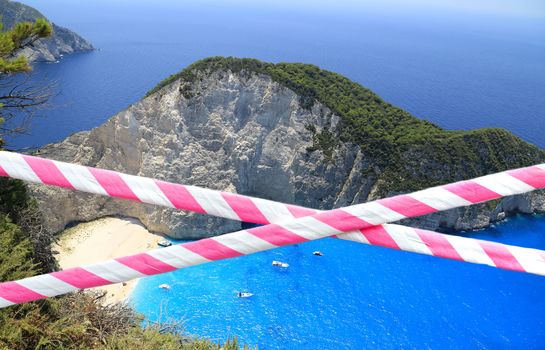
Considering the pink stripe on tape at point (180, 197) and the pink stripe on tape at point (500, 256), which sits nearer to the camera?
the pink stripe on tape at point (500, 256)

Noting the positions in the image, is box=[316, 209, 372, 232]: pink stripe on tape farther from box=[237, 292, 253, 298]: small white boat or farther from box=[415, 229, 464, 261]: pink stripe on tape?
box=[237, 292, 253, 298]: small white boat

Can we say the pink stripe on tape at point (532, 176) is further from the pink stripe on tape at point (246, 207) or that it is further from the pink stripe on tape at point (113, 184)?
the pink stripe on tape at point (113, 184)

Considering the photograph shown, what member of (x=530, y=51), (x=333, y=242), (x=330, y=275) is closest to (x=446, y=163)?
(x=333, y=242)

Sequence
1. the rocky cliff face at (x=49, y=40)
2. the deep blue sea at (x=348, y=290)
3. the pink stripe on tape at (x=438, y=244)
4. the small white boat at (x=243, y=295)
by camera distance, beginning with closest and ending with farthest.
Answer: the pink stripe on tape at (x=438, y=244) → the deep blue sea at (x=348, y=290) → the small white boat at (x=243, y=295) → the rocky cliff face at (x=49, y=40)

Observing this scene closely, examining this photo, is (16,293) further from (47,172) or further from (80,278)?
(47,172)

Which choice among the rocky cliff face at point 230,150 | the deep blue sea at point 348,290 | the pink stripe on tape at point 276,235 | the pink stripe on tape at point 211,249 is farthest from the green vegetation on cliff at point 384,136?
the pink stripe on tape at point 276,235

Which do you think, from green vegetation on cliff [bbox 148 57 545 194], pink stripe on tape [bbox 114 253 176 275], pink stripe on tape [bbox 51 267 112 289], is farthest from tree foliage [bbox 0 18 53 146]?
green vegetation on cliff [bbox 148 57 545 194]

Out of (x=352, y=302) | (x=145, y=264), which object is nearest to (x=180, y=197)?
(x=145, y=264)
